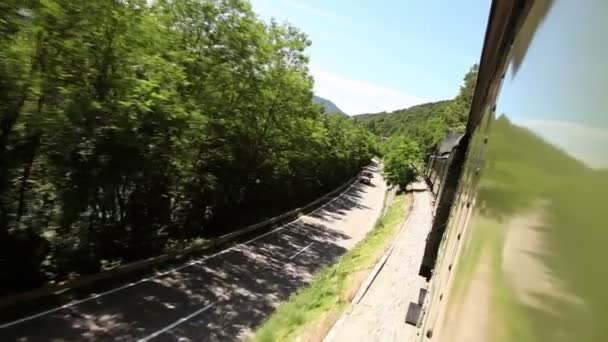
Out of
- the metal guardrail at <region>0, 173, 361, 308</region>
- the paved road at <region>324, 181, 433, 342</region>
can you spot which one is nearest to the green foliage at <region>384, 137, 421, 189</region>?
the metal guardrail at <region>0, 173, 361, 308</region>

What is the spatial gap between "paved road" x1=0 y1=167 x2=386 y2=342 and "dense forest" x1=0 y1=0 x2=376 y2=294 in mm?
1387

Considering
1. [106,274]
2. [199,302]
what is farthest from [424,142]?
[106,274]

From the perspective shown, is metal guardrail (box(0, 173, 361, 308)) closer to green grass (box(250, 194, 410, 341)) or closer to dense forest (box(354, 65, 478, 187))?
green grass (box(250, 194, 410, 341))

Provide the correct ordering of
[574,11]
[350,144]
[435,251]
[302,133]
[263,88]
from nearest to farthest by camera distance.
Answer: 1. [574,11]
2. [435,251]
3. [263,88]
4. [302,133]
5. [350,144]

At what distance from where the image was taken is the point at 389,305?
9.22m

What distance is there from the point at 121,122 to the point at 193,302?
572 centimetres

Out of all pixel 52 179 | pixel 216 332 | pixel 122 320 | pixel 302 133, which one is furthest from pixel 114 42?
pixel 302 133

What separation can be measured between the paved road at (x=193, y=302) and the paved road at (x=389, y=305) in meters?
4.13

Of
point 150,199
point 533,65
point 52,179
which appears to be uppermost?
point 533,65

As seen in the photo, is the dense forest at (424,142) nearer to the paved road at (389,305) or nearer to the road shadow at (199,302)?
the paved road at (389,305)

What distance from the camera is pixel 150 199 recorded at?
16.2m

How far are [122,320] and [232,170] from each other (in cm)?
1212

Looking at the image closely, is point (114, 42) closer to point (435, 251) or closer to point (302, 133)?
point (435, 251)

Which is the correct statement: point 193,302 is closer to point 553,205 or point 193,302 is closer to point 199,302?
point 199,302
